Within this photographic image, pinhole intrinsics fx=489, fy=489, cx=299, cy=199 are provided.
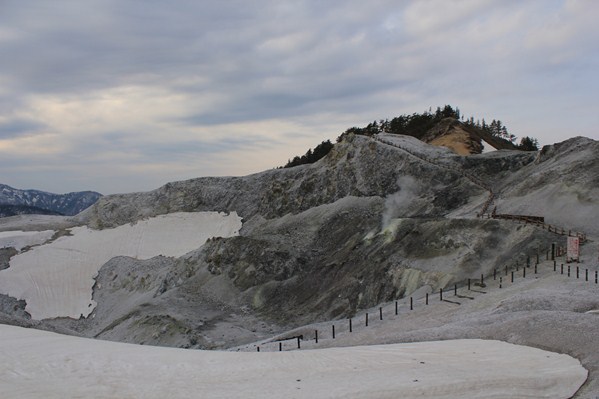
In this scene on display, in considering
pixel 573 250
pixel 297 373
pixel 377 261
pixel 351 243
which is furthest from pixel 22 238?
pixel 573 250

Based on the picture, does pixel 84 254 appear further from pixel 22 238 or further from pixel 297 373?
pixel 297 373

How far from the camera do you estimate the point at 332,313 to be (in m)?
34.8

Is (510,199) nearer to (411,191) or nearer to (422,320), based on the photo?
(411,191)

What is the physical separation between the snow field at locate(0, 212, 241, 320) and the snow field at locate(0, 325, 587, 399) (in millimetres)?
41218

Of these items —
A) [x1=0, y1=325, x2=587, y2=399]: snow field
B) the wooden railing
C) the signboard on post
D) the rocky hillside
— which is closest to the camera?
[x1=0, y1=325, x2=587, y2=399]: snow field

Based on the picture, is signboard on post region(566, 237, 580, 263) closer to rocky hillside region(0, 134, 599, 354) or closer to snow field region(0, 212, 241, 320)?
rocky hillside region(0, 134, 599, 354)

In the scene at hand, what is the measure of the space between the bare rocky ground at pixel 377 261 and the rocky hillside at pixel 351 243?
0.44 ft

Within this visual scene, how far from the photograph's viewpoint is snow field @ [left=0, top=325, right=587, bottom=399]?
10289 millimetres

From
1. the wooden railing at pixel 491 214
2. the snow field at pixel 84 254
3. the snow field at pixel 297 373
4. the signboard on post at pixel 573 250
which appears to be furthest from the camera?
the snow field at pixel 84 254

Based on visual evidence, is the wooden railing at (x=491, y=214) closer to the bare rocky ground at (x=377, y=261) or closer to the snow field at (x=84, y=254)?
the bare rocky ground at (x=377, y=261)

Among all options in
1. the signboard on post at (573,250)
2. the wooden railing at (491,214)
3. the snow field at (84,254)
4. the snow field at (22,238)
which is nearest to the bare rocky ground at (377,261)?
the wooden railing at (491,214)

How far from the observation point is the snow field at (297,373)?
33.8ft

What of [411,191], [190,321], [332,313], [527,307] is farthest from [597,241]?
[190,321]

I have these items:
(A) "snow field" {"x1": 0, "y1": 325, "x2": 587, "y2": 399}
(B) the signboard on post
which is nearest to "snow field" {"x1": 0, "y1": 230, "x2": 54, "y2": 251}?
(A) "snow field" {"x1": 0, "y1": 325, "x2": 587, "y2": 399}
